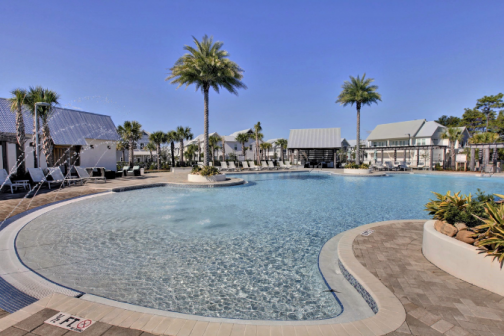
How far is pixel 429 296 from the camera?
9.72 ft

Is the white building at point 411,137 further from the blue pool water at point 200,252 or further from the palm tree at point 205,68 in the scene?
the blue pool water at point 200,252

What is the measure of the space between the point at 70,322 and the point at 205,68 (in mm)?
16410

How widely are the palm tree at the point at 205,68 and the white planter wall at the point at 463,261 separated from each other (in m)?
14.0

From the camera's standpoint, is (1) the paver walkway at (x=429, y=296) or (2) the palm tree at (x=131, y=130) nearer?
(1) the paver walkway at (x=429, y=296)

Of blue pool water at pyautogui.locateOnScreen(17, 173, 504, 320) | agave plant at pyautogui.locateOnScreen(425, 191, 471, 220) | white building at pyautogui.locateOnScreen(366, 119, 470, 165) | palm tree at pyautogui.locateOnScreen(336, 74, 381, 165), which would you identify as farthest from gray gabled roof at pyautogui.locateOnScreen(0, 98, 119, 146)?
white building at pyautogui.locateOnScreen(366, 119, 470, 165)

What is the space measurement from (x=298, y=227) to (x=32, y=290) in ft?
17.6

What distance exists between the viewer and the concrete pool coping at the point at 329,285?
2.52m

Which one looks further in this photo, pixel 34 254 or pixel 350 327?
pixel 34 254

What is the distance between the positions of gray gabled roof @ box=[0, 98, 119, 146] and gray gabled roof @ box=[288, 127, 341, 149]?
72.8 feet

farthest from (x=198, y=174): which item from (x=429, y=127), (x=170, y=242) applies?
(x=429, y=127)

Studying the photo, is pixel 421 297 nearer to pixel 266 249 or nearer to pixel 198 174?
pixel 266 249

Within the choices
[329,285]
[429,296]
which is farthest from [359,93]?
Result: [429,296]

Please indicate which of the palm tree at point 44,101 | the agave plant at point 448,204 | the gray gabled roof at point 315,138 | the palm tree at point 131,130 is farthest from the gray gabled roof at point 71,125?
the agave plant at point 448,204

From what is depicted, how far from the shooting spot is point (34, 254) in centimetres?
473
